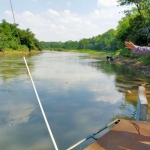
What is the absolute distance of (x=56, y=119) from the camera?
7.02m

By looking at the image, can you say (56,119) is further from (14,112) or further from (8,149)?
(8,149)

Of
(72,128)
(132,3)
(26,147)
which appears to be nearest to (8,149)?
(26,147)

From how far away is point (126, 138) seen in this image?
3.69 m

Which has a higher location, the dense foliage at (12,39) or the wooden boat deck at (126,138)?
the dense foliage at (12,39)

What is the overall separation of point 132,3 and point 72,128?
23.2 meters

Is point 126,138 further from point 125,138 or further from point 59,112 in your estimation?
point 59,112

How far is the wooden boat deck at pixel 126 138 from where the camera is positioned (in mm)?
3365

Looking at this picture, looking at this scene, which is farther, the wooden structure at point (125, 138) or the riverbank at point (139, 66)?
the riverbank at point (139, 66)

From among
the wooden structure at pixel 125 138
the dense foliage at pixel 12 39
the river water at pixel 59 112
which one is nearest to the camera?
the wooden structure at pixel 125 138

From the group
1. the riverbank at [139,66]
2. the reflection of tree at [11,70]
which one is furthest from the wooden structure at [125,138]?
the riverbank at [139,66]

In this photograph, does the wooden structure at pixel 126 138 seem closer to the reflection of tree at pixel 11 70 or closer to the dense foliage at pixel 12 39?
the reflection of tree at pixel 11 70

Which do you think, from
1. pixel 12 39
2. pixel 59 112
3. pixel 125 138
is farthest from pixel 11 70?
pixel 12 39

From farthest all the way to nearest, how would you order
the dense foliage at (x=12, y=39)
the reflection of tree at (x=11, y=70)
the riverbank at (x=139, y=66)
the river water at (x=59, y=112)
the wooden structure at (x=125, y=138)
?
the dense foliage at (x=12, y=39) < the riverbank at (x=139, y=66) < the reflection of tree at (x=11, y=70) < the river water at (x=59, y=112) < the wooden structure at (x=125, y=138)

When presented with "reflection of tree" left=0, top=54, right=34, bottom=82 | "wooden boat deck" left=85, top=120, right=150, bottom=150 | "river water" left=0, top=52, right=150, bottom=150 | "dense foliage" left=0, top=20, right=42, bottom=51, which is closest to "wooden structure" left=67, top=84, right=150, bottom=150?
"wooden boat deck" left=85, top=120, right=150, bottom=150
